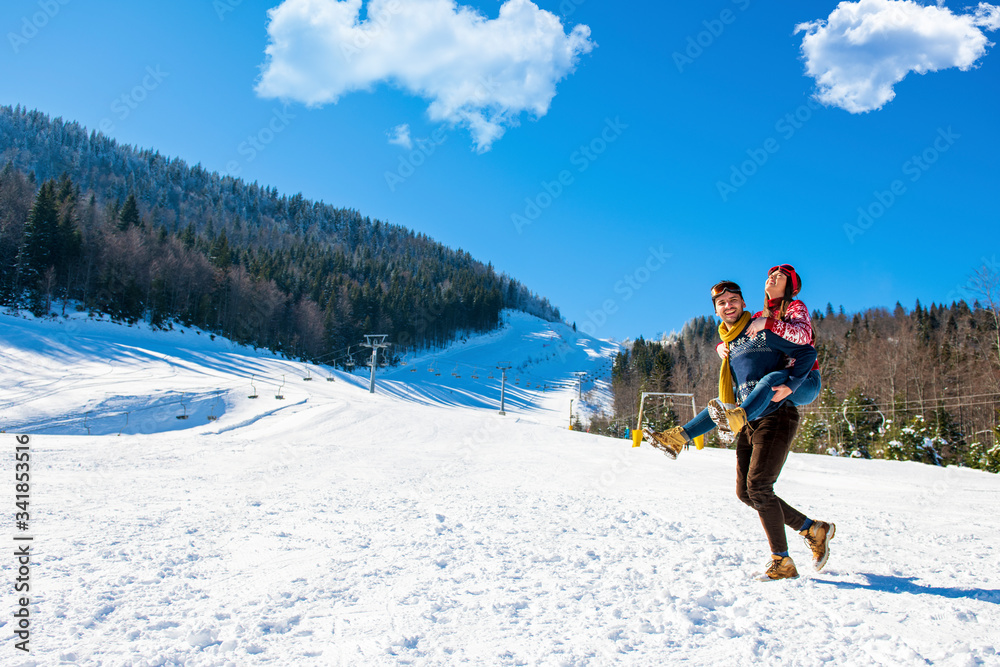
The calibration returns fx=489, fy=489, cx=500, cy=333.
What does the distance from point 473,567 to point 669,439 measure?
63.0 inches

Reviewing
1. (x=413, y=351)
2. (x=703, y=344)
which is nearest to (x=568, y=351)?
(x=703, y=344)

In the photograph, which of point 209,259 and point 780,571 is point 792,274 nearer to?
point 780,571

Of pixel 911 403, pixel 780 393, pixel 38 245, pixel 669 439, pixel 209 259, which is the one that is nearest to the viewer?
pixel 780 393

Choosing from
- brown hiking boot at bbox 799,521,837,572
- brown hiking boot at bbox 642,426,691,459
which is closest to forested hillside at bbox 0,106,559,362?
brown hiking boot at bbox 642,426,691,459

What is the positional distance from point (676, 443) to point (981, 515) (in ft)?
15.5

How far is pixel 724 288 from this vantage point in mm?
3537

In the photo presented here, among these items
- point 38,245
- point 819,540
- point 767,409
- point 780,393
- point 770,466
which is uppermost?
point 38,245

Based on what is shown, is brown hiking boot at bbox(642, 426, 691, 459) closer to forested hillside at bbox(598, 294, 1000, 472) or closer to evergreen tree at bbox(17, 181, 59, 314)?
forested hillside at bbox(598, 294, 1000, 472)

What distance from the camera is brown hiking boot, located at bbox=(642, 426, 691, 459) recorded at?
3.42 m

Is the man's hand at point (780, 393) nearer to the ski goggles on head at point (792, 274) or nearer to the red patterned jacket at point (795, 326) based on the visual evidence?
the red patterned jacket at point (795, 326)

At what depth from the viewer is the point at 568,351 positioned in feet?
422

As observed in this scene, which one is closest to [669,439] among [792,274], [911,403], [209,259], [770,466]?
[770,466]

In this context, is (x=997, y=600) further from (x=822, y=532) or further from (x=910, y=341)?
(x=910, y=341)

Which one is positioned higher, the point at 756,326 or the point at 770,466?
the point at 756,326
